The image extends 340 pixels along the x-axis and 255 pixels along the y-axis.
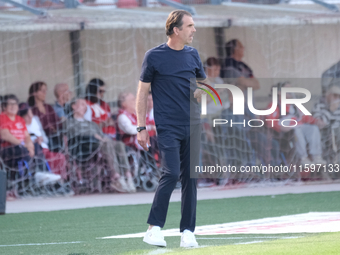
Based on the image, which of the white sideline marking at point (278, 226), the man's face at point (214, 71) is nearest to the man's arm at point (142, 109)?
the white sideline marking at point (278, 226)

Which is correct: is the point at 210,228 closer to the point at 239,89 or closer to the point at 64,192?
the point at 64,192

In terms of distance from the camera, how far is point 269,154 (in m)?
12.1

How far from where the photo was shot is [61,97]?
11867mm

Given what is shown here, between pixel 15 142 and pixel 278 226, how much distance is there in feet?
17.9

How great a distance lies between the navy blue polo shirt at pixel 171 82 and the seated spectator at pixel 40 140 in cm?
632

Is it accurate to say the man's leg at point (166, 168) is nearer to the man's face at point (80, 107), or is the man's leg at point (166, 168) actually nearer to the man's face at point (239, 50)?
the man's face at point (80, 107)

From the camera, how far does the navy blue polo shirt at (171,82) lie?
203 inches

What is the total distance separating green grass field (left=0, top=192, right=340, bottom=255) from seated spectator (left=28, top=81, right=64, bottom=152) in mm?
2695

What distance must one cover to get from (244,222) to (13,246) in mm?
2483

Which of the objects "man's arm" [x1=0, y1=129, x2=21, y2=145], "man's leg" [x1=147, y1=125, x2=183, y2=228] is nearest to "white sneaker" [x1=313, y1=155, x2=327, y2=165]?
"man's arm" [x1=0, y1=129, x2=21, y2=145]

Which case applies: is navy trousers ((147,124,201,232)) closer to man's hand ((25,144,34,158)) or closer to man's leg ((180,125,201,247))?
man's leg ((180,125,201,247))

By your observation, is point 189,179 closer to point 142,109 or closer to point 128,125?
point 142,109

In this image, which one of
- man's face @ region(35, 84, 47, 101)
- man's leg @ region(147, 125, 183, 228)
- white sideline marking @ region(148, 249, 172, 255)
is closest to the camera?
white sideline marking @ region(148, 249, 172, 255)

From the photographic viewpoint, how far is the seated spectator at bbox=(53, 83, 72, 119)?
38.6 feet
